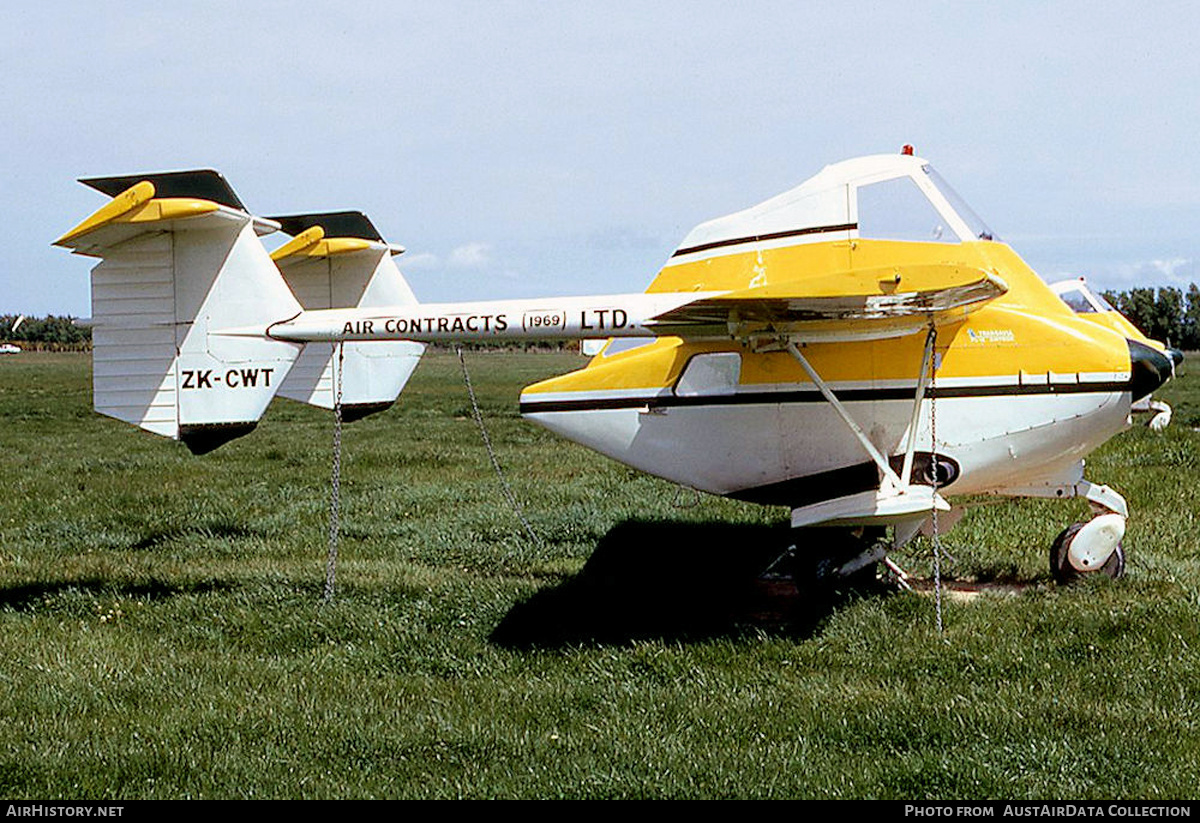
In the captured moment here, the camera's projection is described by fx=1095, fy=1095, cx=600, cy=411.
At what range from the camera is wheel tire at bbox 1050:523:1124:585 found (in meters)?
8.07

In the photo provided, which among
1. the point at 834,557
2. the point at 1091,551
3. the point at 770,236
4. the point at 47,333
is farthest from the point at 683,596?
the point at 47,333

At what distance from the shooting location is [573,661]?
265 inches

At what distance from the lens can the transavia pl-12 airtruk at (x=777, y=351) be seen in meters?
7.20

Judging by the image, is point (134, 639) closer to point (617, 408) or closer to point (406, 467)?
point (617, 408)

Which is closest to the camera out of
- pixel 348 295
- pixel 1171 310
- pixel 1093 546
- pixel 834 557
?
pixel 834 557

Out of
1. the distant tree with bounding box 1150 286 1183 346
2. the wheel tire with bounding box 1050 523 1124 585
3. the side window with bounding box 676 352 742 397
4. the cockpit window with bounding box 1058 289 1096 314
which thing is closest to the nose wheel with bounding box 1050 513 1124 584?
the wheel tire with bounding box 1050 523 1124 585

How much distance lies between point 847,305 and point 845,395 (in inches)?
40.2

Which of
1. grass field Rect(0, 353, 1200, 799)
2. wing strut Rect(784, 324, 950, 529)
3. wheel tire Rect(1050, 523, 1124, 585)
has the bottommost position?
grass field Rect(0, 353, 1200, 799)

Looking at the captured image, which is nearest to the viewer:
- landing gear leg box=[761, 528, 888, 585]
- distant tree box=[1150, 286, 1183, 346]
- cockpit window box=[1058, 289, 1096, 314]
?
landing gear leg box=[761, 528, 888, 585]

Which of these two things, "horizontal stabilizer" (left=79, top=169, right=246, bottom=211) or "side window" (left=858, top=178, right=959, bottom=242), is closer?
"side window" (left=858, top=178, right=959, bottom=242)

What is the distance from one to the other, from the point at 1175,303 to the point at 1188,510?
84134 millimetres

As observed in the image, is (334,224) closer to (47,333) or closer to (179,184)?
(179,184)

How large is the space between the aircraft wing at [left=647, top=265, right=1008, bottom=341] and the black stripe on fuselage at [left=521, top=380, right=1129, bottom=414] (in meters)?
0.39

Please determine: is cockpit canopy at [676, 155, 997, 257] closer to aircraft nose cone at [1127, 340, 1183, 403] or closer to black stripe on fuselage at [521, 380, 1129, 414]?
black stripe on fuselage at [521, 380, 1129, 414]
